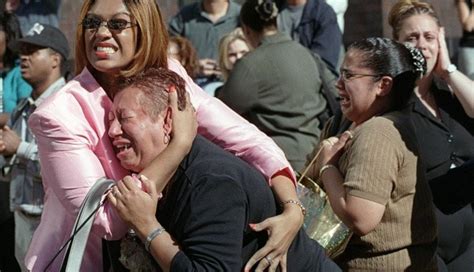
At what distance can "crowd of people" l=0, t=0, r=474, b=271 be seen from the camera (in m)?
3.55

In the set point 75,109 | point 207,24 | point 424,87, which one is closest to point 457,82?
point 424,87

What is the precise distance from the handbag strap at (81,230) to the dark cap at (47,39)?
13.6 ft

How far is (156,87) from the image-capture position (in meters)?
3.65

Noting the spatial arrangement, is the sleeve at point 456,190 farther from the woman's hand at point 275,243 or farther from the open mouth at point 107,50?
the open mouth at point 107,50

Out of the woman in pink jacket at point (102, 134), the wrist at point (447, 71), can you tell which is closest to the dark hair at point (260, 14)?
the wrist at point (447, 71)

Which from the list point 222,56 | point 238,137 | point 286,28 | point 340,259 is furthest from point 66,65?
point 238,137

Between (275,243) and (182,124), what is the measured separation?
0.48m

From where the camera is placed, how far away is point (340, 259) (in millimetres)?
4723

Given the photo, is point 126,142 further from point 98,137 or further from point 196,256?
point 196,256

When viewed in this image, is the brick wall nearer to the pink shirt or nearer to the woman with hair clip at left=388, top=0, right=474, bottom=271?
the woman with hair clip at left=388, top=0, right=474, bottom=271

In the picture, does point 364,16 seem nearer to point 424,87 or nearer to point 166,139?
point 424,87

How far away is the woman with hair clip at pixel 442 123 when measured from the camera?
5.24 meters

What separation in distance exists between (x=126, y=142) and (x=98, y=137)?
180 millimetres

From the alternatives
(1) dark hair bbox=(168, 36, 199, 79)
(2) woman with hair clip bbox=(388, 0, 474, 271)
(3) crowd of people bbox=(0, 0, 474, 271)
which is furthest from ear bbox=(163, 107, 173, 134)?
(1) dark hair bbox=(168, 36, 199, 79)
